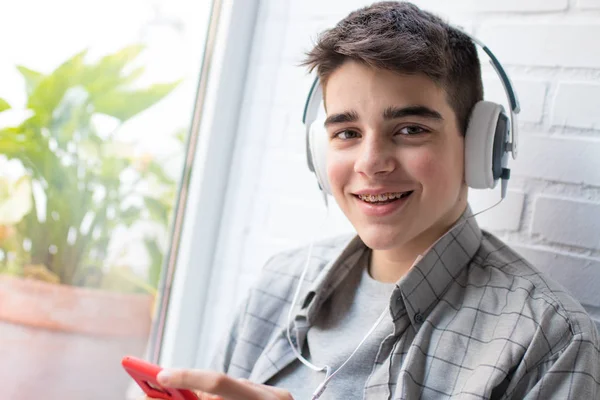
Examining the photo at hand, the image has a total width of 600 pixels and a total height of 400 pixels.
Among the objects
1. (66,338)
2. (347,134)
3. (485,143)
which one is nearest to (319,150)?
(347,134)

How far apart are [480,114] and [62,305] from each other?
95 centimetres

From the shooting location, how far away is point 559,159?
1.32 metres

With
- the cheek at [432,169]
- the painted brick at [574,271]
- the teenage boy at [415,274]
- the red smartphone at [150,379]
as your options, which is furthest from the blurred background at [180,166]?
the red smartphone at [150,379]

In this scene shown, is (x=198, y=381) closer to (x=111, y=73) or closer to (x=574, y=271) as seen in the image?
(x=574, y=271)

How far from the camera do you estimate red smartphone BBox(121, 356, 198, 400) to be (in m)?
0.99

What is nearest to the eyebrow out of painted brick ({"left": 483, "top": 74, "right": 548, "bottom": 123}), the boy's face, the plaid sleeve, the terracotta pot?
the boy's face

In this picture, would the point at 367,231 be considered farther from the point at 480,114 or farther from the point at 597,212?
the point at 597,212

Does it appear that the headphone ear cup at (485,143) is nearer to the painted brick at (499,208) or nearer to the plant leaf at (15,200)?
the painted brick at (499,208)

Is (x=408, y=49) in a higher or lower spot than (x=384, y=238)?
higher

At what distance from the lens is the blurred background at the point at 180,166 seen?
1327 mm

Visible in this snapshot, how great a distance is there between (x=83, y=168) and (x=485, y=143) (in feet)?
2.83

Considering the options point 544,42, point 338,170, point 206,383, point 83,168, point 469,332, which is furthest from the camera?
point 83,168

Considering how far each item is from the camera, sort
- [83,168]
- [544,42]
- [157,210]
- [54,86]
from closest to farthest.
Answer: [544,42] → [54,86] → [83,168] → [157,210]

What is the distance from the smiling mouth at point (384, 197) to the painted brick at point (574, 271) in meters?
0.32
